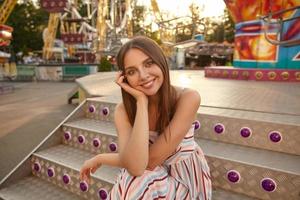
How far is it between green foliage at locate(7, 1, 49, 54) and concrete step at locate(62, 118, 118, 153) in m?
27.9

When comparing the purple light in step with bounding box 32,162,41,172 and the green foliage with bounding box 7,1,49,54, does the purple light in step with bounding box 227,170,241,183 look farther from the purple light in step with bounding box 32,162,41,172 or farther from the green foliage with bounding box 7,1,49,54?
the green foliage with bounding box 7,1,49,54

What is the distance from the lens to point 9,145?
3719 mm

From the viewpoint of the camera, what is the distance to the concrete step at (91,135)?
7.78 feet

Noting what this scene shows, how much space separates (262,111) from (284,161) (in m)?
0.66

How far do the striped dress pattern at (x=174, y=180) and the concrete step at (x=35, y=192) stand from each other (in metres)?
1.03

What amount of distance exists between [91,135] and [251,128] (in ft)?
4.61

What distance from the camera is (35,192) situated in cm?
227

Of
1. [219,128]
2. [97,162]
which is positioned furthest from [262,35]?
[97,162]

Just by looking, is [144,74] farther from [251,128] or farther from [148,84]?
[251,128]

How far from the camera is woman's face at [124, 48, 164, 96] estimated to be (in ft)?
4.06

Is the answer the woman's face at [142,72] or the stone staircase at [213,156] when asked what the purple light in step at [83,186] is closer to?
the stone staircase at [213,156]

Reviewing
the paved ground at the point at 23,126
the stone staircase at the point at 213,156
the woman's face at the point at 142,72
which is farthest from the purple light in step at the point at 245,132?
the paved ground at the point at 23,126

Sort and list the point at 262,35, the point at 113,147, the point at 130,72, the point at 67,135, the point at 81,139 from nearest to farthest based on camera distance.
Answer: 1. the point at 130,72
2. the point at 113,147
3. the point at 81,139
4. the point at 67,135
5. the point at 262,35

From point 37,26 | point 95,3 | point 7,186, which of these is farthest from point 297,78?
point 37,26
